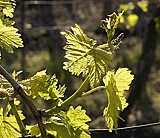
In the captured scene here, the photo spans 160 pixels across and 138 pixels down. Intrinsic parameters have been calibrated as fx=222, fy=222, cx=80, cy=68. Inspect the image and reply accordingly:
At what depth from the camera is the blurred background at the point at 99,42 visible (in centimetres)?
202

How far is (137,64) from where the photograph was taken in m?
2.20

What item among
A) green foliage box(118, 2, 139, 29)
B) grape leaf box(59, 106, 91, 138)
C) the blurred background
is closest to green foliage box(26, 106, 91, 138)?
grape leaf box(59, 106, 91, 138)

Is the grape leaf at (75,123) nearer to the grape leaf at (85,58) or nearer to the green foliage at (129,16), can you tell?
the grape leaf at (85,58)

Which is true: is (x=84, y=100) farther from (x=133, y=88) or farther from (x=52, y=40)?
(x=52, y=40)

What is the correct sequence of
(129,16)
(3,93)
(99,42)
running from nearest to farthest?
(3,93)
(129,16)
(99,42)

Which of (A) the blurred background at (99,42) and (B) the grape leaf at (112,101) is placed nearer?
(B) the grape leaf at (112,101)

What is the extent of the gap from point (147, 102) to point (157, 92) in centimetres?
20

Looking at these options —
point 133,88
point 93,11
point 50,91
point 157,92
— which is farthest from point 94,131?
point 93,11

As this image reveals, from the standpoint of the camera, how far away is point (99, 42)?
2.43 meters

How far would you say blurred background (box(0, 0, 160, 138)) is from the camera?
202cm

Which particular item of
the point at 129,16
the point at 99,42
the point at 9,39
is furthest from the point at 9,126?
the point at 99,42

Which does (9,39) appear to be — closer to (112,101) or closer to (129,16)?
(112,101)

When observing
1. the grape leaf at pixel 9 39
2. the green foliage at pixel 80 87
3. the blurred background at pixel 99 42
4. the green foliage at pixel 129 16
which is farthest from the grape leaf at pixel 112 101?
the green foliage at pixel 129 16

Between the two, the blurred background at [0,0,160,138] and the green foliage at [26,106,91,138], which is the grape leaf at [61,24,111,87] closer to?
the green foliage at [26,106,91,138]
